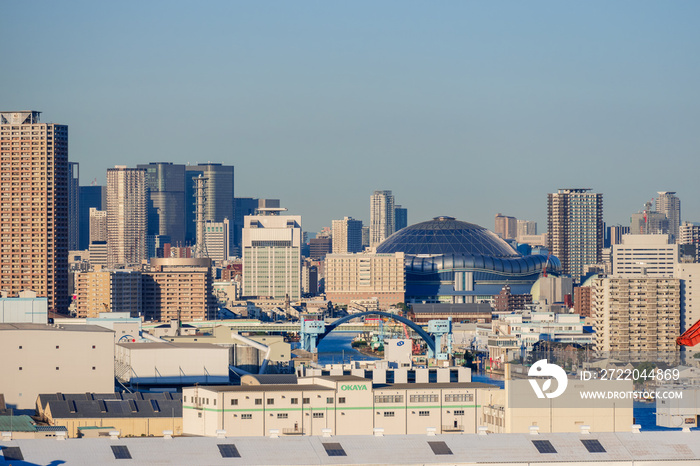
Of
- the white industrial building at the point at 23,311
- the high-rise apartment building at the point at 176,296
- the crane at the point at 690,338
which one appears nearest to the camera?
the crane at the point at 690,338

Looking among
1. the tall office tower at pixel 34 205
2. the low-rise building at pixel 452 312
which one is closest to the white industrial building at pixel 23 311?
the tall office tower at pixel 34 205

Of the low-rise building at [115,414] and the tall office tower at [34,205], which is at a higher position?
the tall office tower at [34,205]

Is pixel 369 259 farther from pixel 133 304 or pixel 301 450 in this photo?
pixel 301 450

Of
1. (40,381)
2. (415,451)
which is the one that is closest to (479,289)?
(40,381)

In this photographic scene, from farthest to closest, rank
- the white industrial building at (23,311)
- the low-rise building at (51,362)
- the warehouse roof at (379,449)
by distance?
1. the white industrial building at (23,311)
2. the low-rise building at (51,362)
3. the warehouse roof at (379,449)

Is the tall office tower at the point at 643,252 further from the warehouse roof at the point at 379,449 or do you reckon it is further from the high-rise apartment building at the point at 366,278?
the warehouse roof at the point at 379,449

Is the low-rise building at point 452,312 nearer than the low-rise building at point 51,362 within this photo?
No

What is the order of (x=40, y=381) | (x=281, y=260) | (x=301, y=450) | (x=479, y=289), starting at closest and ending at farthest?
(x=301, y=450) → (x=40, y=381) → (x=479, y=289) → (x=281, y=260)
